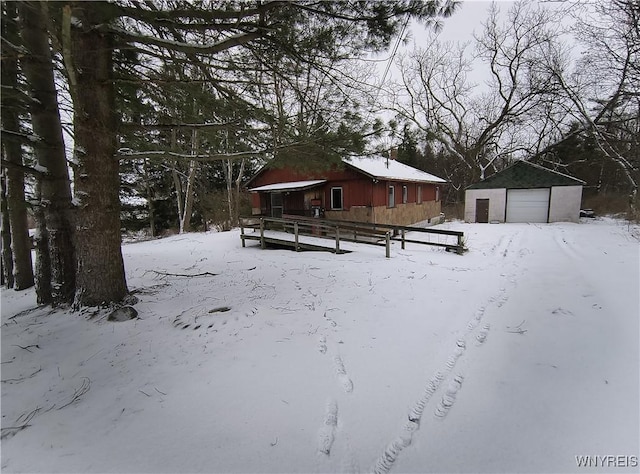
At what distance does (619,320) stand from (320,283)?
4310 millimetres

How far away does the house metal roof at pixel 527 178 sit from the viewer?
17.1 meters

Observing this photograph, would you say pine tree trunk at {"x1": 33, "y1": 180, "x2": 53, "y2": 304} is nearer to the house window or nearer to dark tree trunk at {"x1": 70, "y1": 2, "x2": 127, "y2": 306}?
dark tree trunk at {"x1": 70, "y1": 2, "x2": 127, "y2": 306}

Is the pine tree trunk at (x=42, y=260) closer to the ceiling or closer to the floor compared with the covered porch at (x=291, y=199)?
closer to the floor

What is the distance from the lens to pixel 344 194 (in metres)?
13.7

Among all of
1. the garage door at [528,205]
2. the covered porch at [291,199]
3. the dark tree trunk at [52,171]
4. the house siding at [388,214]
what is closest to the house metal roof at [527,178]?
the garage door at [528,205]

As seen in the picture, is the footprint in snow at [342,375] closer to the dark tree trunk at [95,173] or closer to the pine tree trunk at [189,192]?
the dark tree trunk at [95,173]

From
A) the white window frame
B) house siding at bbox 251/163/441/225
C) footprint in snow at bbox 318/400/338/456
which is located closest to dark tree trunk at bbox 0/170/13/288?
footprint in snow at bbox 318/400/338/456

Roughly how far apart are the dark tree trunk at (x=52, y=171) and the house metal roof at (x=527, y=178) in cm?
2060

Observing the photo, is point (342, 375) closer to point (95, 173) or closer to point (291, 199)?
point (95, 173)

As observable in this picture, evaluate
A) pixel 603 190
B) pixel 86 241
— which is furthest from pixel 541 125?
pixel 86 241

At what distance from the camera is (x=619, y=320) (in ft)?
12.5

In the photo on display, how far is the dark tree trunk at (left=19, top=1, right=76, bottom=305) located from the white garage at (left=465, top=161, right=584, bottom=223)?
20.4 m

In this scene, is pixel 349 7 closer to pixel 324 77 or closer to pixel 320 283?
pixel 324 77

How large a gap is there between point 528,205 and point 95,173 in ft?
69.0
